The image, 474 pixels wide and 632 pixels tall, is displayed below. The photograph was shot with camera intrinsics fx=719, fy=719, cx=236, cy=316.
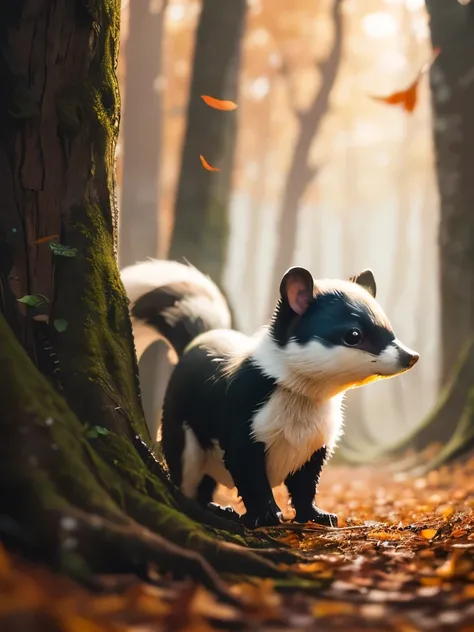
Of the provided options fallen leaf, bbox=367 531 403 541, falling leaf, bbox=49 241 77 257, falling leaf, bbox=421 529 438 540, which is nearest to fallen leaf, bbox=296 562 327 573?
fallen leaf, bbox=367 531 403 541

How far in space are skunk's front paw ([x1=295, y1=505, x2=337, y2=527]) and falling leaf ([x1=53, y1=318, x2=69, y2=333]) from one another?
1994 millimetres

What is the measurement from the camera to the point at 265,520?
13.5 ft

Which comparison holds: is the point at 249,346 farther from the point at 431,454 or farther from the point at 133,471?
the point at 431,454

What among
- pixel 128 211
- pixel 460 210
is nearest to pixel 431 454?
pixel 460 210

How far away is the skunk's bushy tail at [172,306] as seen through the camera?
17.1 feet

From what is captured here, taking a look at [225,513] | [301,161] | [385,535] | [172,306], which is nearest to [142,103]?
[301,161]

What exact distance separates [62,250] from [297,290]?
54.2 inches

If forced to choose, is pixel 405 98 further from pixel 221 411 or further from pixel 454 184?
pixel 454 184

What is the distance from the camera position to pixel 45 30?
3578 millimetres

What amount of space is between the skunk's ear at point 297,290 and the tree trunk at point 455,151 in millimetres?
5691

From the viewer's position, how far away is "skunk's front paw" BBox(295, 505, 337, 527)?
4.43m

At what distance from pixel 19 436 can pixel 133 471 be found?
0.69 metres

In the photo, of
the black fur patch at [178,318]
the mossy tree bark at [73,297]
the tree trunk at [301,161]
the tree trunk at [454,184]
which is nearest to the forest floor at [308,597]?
the mossy tree bark at [73,297]

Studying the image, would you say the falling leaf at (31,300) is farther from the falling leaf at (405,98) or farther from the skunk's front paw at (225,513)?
the falling leaf at (405,98)
